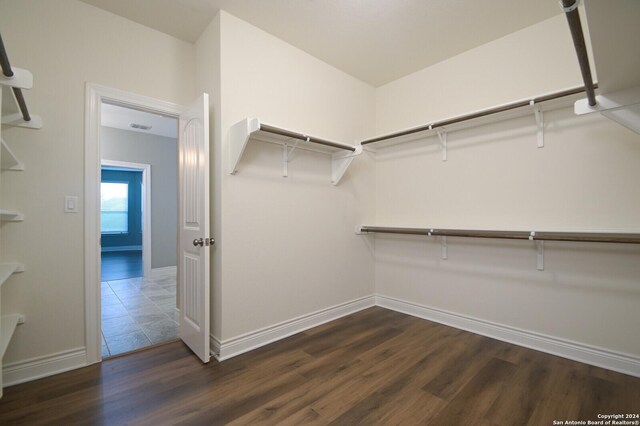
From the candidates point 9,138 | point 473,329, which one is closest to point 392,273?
point 473,329

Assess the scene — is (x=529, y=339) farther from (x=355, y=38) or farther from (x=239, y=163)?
(x=355, y=38)

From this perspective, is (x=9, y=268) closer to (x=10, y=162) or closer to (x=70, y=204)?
(x=70, y=204)

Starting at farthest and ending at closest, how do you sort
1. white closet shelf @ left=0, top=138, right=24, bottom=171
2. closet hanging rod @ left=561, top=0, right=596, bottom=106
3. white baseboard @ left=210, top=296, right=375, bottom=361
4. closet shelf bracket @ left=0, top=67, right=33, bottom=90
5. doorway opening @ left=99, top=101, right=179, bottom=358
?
doorway opening @ left=99, top=101, right=179, bottom=358
white baseboard @ left=210, top=296, right=375, bottom=361
white closet shelf @ left=0, top=138, right=24, bottom=171
closet shelf bracket @ left=0, top=67, right=33, bottom=90
closet hanging rod @ left=561, top=0, right=596, bottom=106

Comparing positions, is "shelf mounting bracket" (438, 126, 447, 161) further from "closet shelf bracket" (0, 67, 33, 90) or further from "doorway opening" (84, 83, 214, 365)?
"closet shelf bracket" (0, 67, 33, 90)

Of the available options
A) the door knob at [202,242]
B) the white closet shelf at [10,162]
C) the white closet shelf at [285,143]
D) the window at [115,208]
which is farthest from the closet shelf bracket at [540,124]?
the window at [115,208]

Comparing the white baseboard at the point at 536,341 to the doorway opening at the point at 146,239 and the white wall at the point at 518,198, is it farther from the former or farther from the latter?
the doorway opening at the point at 146,239

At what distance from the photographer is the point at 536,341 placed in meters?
2.27

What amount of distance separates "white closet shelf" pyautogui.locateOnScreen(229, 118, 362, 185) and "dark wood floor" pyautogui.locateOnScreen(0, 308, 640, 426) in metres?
1.48

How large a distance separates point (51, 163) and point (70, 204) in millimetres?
294

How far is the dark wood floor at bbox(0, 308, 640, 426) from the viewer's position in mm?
1544

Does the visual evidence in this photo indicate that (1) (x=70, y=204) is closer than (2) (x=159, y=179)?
Yes

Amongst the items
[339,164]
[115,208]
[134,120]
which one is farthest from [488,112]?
[115,208]

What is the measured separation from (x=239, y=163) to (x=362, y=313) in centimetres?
203

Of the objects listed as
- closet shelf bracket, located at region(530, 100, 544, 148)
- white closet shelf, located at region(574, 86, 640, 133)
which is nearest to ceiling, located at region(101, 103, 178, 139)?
closet shelf bracket, located at region(530, 100, 544, 148)
